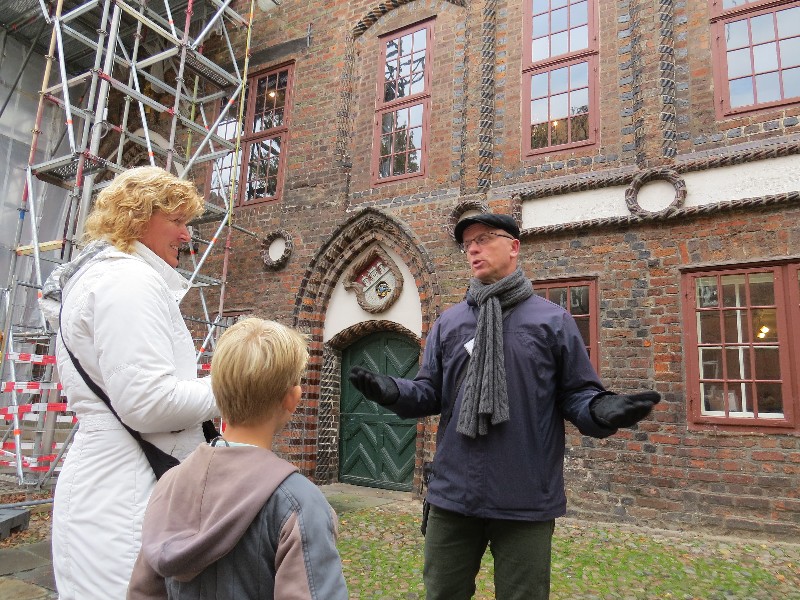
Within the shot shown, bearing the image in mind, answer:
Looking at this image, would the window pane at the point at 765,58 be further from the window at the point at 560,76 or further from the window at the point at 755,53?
the window at the point at 560,76

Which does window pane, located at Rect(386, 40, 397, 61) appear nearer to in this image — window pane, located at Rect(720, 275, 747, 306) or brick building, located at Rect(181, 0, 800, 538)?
brick building, located at Rect(181, 0, 800, 538)

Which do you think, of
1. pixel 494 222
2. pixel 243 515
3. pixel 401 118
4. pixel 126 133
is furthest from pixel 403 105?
pixel 243 515

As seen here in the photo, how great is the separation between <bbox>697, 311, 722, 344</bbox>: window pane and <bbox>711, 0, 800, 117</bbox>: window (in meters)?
2.18

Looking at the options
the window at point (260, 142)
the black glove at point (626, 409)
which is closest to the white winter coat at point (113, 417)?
the black glove at point (626, 409)

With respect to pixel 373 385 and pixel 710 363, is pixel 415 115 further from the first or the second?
pixel 373 385

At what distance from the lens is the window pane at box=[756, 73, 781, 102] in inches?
233

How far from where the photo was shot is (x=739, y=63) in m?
6.17

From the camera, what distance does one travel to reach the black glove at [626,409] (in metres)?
1.94

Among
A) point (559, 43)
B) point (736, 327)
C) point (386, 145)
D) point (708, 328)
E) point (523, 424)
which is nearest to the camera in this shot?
point (523, 424)

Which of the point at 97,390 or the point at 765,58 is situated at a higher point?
the point at 765,58

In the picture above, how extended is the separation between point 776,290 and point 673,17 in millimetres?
3346

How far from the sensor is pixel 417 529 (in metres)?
5.55

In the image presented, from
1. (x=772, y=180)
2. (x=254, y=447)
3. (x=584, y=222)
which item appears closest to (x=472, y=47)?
(x=584, y=222)

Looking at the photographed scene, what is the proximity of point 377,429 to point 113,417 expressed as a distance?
6.58 meters
